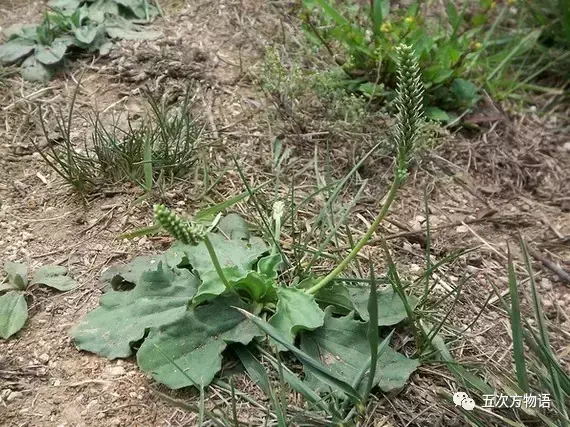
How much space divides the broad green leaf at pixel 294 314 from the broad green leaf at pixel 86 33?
1.53m

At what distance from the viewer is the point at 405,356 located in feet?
5.79

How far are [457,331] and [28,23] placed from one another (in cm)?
228

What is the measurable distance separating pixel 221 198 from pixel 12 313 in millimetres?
801

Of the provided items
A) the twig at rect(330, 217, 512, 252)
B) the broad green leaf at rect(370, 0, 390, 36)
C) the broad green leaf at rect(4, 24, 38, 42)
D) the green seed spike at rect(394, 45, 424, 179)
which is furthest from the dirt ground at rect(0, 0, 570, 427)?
the green seed spike at rect(394, 45, 424, 179)

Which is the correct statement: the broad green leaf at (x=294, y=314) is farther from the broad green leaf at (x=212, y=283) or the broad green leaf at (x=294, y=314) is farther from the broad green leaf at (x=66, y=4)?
the broad green leaf at (x=66, y=4)

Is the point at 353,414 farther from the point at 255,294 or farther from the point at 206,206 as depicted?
the point at 206,206

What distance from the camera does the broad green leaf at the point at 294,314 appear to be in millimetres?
1706

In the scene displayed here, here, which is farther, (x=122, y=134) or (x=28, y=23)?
(x=28, y=23)

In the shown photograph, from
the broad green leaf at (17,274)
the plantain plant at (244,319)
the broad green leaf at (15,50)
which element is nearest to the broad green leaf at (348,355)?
the plantain plant at (244,319)

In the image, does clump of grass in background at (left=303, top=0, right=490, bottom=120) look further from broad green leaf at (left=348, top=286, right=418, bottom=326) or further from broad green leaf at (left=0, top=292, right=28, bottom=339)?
broad green leaf at (left=0, top=292, right=28, bottom=339)

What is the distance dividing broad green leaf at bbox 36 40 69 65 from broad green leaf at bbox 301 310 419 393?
162 cm

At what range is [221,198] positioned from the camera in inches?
88.4

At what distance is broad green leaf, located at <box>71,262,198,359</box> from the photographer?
1.71 metres

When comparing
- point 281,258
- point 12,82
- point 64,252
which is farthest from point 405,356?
point 12,82
